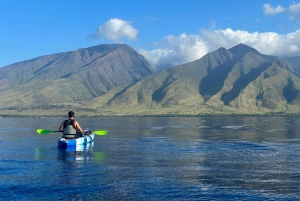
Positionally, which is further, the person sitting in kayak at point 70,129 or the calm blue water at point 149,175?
the person sitting in kayak at point 70,129

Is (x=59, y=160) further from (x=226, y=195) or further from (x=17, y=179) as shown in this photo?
(x=226, y=195)

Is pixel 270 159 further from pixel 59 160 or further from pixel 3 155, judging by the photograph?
pixel 3 155

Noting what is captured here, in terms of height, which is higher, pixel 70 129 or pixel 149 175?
pixel 70 129

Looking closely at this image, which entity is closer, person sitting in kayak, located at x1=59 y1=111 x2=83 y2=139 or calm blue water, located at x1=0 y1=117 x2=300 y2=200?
calm blue water, located at x1=0 y1=117 x2=300 y2=200

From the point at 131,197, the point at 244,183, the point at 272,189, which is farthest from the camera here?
the point at 244,183

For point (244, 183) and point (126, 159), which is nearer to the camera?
point (244, 183)

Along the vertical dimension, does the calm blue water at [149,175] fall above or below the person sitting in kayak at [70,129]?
below

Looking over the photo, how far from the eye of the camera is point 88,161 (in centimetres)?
5228

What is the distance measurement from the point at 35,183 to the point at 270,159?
117ft

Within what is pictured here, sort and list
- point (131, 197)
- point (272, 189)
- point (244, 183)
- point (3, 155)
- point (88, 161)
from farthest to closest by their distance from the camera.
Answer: point (3, 155) < point (88, 161) < point (244, 183) < point (272, 189) < point (131, 197)

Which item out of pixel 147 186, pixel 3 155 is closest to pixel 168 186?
pixel 147 186

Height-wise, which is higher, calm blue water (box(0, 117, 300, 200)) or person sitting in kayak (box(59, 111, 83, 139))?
person sitting in kayak (box(59, 111, 83, 139))

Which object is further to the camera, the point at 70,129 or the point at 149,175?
the point at 70,129

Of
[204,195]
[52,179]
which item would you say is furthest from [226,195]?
[52,179]
